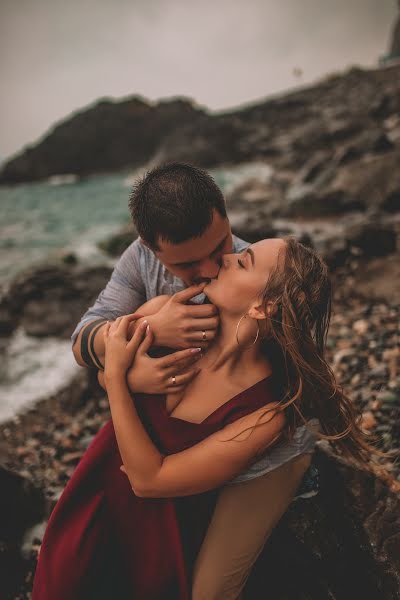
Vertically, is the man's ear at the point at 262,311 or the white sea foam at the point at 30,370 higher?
the man's ear at the point at 262,311

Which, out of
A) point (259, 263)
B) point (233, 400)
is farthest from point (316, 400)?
point (259, 263)

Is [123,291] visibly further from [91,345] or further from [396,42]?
[396,42]

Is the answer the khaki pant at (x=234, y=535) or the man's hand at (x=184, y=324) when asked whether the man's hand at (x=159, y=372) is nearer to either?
the man's hand at (x=184, y=324)

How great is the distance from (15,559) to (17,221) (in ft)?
65.4

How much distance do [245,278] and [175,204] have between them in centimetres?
55

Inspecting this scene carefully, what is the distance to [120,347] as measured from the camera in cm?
188

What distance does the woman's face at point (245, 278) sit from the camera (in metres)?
1.88

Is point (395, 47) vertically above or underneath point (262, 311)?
above

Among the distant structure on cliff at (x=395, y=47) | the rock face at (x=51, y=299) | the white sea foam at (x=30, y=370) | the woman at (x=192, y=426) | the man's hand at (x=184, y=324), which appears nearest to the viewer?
the woman at (x=192, y=426)

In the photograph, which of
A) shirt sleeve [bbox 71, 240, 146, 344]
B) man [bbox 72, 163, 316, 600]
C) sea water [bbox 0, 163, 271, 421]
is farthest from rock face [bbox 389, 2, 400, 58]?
man [bbox 72, 163, 316, 600]

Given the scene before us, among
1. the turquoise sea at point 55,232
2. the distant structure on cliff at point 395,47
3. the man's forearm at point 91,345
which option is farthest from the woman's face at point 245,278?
the distant structure on cliff at point 395,47

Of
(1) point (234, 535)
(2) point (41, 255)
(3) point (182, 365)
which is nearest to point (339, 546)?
(1) point (234, 535)

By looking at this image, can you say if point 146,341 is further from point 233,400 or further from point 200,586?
point 200,586

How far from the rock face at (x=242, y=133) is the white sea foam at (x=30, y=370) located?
650 centimetres
